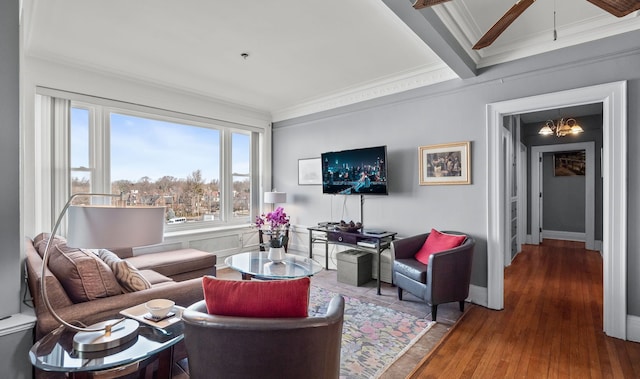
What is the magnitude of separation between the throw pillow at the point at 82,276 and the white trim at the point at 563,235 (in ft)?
27.8

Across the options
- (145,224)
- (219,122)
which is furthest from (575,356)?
(219,122)

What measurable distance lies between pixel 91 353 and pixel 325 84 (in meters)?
3.79

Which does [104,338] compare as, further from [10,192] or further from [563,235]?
[563,235]

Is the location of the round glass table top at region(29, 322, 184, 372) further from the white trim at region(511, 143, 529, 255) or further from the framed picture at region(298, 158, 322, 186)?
the white trim at region(511, 143, 529, 255)

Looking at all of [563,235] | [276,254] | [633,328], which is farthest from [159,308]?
[563,235]

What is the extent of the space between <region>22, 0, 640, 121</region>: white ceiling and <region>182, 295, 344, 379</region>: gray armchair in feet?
6.61

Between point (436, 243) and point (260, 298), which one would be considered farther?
point (436, 243)

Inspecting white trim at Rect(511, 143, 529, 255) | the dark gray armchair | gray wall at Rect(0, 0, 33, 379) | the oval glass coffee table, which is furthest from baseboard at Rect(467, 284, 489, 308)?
gray wall at Rect(0, 0, 33, 379)

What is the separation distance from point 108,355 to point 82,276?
0.68m

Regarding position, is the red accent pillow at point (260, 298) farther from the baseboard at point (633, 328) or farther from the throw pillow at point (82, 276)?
the baseboard at point (633, 328)

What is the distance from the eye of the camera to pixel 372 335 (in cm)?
267

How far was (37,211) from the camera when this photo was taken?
3299 mm

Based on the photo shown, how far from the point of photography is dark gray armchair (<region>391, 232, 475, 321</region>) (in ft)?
9.57

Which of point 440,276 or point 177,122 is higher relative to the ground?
point 177,122
